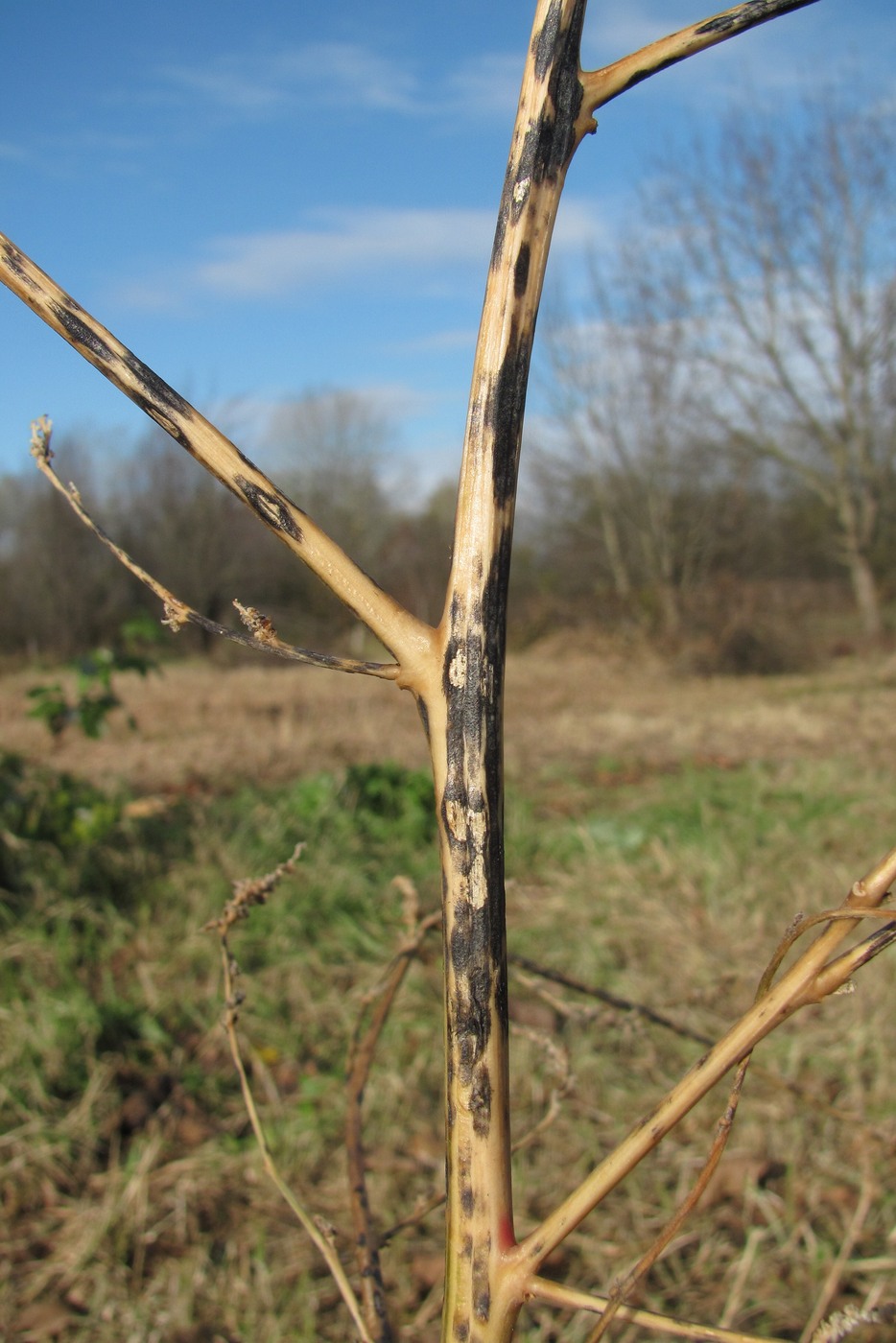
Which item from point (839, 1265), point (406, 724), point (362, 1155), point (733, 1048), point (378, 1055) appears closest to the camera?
point (733, 1048)

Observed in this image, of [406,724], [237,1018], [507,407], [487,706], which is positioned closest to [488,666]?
[487,706]

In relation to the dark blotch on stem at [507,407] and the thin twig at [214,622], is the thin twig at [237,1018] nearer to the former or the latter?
the thin twig at [214,622]

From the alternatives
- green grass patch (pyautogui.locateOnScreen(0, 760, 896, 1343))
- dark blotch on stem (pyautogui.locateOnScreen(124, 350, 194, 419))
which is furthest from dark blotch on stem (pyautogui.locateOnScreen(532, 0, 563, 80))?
green grass patch (pyautogui.locateOnScreen(0, 760, 896, 1343))

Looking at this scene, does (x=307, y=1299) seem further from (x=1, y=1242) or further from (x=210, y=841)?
(x=210, y=841)

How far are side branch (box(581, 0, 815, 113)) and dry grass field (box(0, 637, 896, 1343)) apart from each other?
0.66 meters

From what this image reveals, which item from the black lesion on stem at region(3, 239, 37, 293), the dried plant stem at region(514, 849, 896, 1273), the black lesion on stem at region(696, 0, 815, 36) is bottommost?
the dried plant stem at region(514, 849, 896, 1273)

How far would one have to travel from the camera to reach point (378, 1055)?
8.45 ft

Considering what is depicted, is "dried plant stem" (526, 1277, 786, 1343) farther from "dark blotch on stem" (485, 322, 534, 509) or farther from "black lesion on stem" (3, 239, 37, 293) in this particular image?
"black lesion on stem" (3, 239, 37, 293)

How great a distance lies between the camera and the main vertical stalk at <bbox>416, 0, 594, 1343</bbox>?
0.52 metres

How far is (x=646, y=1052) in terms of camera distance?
2.59m

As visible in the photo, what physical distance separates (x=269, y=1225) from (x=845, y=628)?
49.5ft

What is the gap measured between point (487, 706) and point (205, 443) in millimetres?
207

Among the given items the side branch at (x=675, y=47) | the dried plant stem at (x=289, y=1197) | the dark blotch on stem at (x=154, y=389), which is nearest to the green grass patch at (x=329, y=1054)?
the dried plant stem at (x=289, y=1197)

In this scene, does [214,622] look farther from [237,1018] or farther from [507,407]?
[237,1018]
